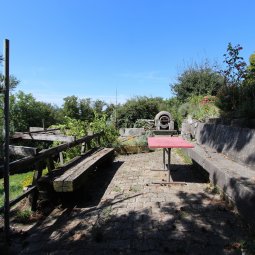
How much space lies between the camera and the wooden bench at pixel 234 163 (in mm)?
3502

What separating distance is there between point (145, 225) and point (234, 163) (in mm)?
2477

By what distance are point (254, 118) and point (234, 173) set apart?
1720 mm

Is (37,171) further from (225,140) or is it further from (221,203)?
(225,140)

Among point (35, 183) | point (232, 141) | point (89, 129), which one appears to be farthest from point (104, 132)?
point (35, 183)

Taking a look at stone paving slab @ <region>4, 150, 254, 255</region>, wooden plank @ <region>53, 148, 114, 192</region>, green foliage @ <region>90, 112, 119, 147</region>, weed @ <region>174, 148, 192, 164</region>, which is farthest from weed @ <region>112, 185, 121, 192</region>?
green foliage @ <region>90, 112, 119, 147</region>

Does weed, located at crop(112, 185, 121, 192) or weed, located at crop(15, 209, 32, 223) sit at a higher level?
weed, located at crop(112, 185, 121, 192)

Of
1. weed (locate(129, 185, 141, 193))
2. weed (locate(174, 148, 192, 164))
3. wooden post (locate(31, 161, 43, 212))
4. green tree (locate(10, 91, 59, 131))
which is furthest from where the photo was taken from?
green tree (locate(10, 91, 59, 131))

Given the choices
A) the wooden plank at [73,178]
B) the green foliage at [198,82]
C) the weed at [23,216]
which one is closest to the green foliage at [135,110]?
the green foliage at [198,82]

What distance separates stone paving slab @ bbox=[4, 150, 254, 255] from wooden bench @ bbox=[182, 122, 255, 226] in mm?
308

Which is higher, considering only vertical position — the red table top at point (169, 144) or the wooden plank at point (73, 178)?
the red table top at point (169, 144)

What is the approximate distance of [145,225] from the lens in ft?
12.0

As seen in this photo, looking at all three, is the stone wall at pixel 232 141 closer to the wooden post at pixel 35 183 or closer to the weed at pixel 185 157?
the weed at pixel 185 157

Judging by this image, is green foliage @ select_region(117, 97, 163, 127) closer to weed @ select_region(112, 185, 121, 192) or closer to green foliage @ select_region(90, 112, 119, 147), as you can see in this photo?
→ green foliage @ select_region(90, 112, 119, 147)

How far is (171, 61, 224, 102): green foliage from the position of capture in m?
18.0
